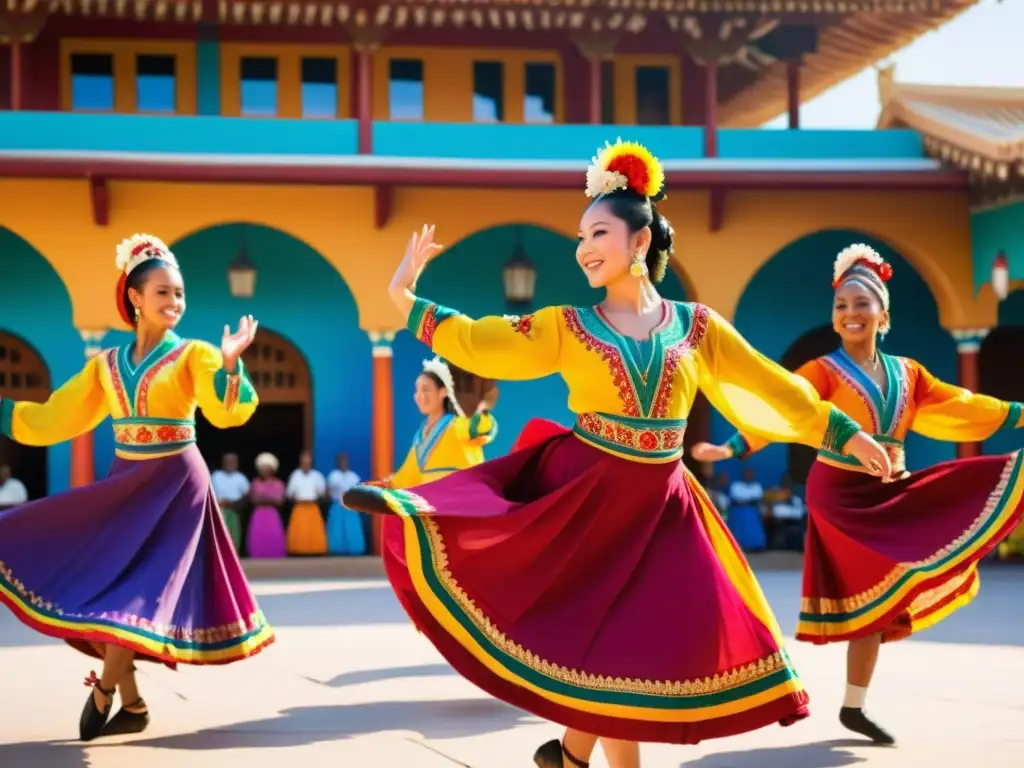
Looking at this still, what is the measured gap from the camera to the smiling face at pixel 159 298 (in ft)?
19.7

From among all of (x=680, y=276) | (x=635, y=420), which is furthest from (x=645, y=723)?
(x=680, y=276)

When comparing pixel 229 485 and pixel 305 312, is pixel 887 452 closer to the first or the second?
pixel 229 485

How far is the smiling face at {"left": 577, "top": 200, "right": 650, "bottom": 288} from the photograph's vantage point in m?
4.53

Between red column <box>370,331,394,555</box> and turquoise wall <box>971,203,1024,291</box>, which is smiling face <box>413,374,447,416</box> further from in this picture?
turquoise wall <box>971,203,1024,291</box>

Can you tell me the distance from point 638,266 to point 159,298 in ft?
7.27

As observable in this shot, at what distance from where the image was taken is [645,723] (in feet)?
13.3

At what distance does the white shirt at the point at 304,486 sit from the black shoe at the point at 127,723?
8.87 meters

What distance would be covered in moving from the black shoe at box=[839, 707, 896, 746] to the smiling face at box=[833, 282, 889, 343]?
54.5 inches

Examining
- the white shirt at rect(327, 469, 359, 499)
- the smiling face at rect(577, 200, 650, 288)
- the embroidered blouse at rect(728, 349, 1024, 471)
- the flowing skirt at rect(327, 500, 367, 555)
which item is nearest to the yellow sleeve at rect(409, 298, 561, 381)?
the smiling face at rect(577, 200, 650, 288)

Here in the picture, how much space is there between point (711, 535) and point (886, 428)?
1.78 metres

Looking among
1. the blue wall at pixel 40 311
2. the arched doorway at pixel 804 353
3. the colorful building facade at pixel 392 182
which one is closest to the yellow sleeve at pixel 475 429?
the colorful building facade at pixel 392 182

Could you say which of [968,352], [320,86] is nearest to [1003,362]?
[968,352]

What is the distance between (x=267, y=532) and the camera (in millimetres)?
14703

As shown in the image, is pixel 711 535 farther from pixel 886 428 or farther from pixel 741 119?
pixel 741 119
